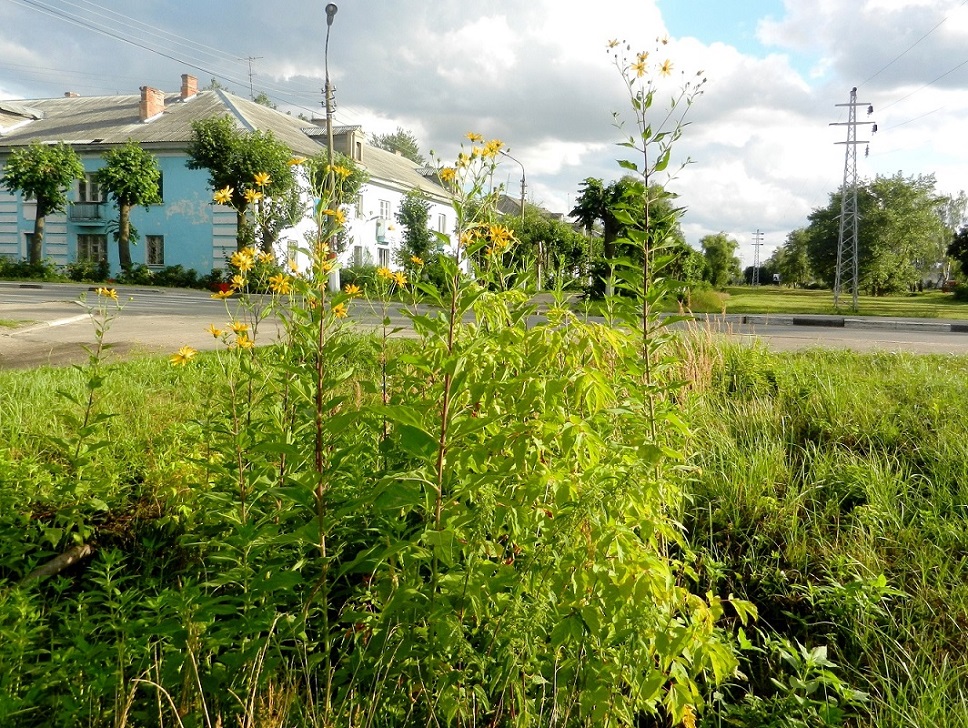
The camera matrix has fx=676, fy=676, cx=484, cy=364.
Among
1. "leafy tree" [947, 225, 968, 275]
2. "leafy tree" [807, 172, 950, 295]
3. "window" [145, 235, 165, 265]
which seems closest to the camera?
"window" [145, 235, 165, 265]

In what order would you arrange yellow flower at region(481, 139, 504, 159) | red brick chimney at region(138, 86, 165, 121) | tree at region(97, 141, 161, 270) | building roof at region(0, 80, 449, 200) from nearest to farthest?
yellow flower at region(481, 139, 504, 159), tree at region(97, 141, 161, 270), building roof at region(0, 80, 449, 200), red brick chimney at region(138, 86, 165, 121)

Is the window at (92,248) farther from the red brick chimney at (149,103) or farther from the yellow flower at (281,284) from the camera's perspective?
the yellow flower at (281,284)

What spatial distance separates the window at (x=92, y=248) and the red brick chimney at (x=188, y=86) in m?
8.54

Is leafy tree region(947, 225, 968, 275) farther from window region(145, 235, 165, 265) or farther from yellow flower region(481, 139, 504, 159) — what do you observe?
yellow flower region(481, 139, 504, 159)

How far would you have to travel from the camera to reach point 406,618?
179 cm

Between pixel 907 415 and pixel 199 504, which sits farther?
pixel 907 415

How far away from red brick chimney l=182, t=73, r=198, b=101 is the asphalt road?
18.7 m

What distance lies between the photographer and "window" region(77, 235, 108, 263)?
31125 millimetres

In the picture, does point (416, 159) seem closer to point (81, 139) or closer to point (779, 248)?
point (81, 139)

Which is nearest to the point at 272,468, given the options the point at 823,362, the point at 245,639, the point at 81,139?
the point at 245,639

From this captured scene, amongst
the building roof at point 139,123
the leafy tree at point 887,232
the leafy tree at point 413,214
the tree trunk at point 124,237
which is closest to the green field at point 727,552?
the building roof at point 139,123

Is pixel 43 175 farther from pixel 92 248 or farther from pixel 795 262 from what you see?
pixel 795 262

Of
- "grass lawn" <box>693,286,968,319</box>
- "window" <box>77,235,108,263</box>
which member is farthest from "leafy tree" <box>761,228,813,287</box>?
"window" <box>77,235,108,263</box>

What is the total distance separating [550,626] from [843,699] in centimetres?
111
